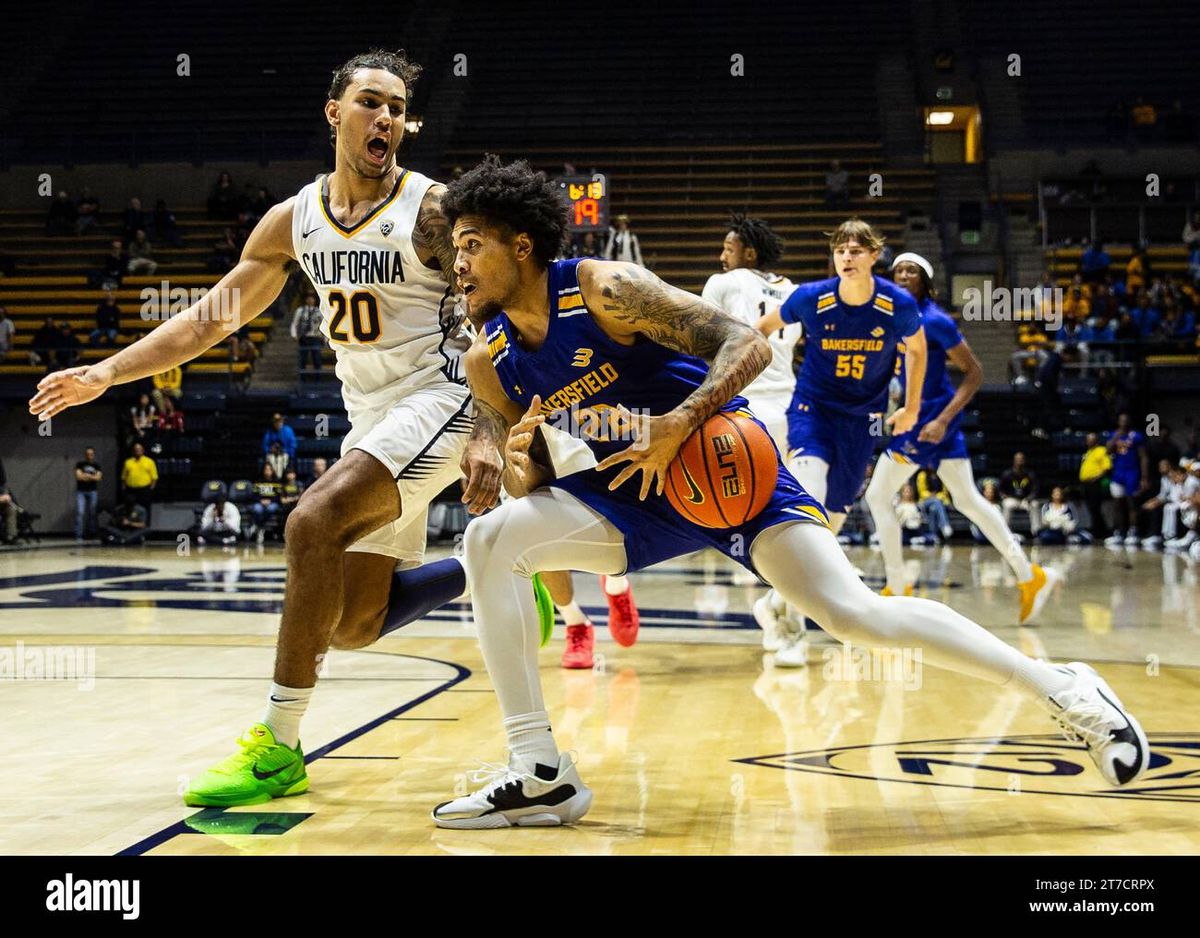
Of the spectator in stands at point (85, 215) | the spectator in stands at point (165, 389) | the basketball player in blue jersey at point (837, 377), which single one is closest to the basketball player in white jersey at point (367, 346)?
the basketball player in blue jersey at point (837, 377)

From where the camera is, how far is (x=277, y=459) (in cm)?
1583

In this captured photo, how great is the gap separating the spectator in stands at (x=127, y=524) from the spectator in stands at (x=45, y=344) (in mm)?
2977

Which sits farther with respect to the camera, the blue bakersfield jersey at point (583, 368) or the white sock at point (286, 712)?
the white sock at point (286, 712)

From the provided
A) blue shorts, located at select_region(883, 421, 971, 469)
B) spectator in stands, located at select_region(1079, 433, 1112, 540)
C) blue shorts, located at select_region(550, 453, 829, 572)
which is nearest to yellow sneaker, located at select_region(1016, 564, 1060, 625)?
blue shorts, located at select_region(883, 421, 971, 469)

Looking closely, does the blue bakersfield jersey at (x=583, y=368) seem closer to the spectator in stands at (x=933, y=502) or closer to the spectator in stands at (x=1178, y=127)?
the spectator in stands at (x=933, y=502)

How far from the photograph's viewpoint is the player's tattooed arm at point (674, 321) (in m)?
2.94

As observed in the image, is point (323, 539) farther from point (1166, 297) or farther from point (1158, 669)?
point (1166, 297)

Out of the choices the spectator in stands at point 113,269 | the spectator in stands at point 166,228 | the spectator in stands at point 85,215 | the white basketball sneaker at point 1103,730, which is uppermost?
the spectator in stands at point 85,215

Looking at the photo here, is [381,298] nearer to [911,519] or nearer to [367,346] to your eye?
[367,346]

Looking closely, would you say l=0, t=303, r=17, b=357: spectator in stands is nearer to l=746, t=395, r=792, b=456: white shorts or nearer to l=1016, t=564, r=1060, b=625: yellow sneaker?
l=746, t=395, r=792, b=456: white shorts

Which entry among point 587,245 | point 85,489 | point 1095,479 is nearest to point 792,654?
point 587,245

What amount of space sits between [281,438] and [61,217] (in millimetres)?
8119

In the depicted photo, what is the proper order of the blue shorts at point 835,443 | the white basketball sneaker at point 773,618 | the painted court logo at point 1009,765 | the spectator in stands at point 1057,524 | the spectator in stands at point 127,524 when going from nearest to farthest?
the painted court logo at point 1009,765 → the white basketball sneaker at point 773,618 → the blue shorts at point 835,443 → the spectator in stands at point 1057,524 → the spectator in stands at point 127,524

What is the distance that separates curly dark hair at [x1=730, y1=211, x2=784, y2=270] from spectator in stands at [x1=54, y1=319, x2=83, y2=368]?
1335 cm
